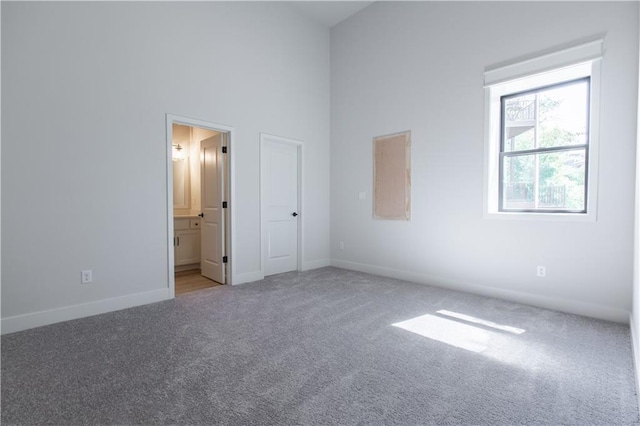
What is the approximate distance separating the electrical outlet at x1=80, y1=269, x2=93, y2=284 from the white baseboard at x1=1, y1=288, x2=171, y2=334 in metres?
0.23

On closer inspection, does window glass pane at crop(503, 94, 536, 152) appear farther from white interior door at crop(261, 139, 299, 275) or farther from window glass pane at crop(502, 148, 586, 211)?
white interior door at crop(261, 139, 299, 275)

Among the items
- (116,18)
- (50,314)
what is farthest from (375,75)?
(50,314)

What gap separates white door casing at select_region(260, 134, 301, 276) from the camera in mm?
4770

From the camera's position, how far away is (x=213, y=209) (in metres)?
4.62

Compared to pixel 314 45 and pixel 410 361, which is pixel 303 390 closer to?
pixel 410 361

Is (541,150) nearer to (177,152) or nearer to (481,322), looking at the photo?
(481,322)

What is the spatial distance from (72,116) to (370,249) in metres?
4.10

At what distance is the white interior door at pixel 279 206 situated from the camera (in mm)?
4781

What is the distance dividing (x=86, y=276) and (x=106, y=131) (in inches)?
58.9

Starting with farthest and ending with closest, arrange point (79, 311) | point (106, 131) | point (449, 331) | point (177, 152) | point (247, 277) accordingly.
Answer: point (177, 152), point (247, 277), point (106, 131), point (79, 311), point (449, 331)

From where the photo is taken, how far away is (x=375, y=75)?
4.93 m

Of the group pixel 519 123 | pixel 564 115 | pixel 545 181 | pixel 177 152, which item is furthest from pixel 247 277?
pixel 564 115

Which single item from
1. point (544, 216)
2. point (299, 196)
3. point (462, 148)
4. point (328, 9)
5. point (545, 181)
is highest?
point (328, 9)

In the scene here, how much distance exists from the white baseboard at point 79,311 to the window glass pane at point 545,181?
14.1 ft
